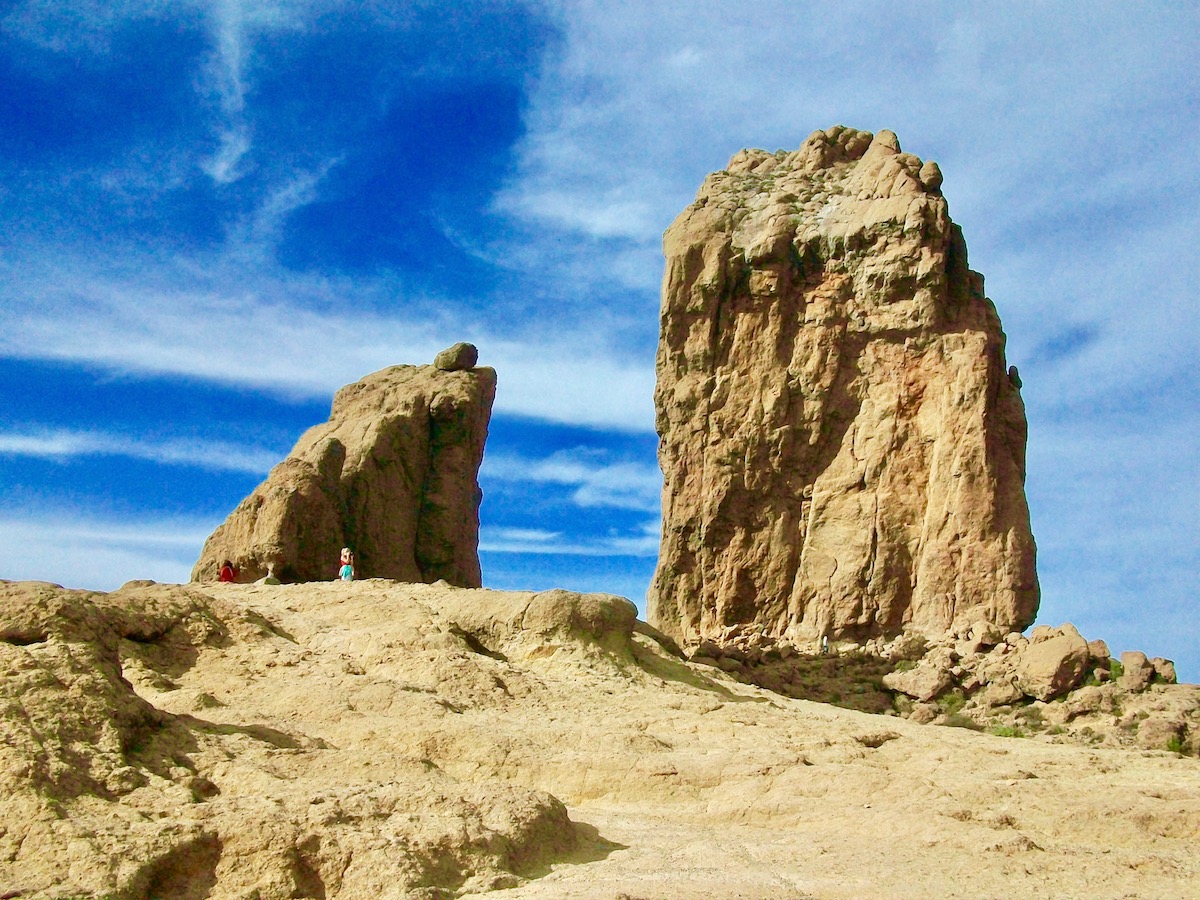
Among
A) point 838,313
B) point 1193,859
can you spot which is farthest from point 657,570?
point 1193,859

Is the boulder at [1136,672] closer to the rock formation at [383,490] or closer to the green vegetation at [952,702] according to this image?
the green vegetation at [952,702]

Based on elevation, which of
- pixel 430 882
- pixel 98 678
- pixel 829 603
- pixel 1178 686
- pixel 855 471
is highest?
pixel 855 471

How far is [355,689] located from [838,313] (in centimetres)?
2298

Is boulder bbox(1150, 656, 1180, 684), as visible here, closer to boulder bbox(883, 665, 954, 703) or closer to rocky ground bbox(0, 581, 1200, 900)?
boulder bbox(883, 665, 954, 703)

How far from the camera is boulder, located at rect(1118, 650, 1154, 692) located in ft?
79.0

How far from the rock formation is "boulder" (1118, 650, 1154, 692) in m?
15.6

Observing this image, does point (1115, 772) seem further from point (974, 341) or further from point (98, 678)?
point (974, 341)

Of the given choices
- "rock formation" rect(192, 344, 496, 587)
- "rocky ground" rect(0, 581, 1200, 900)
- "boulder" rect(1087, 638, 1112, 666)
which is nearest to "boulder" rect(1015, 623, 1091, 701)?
"boulder" rect(1087, 638, 1112, 666)

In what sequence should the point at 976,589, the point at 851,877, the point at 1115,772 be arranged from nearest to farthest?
the point at 851,877
the point at 1115,772
the point at 976,589

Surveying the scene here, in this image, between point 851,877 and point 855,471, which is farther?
point 855,471

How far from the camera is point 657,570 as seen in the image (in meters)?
35.2

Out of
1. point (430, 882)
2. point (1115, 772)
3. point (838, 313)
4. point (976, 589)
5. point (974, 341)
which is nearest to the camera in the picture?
point (430, 882)

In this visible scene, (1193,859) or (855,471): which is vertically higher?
(855,471)

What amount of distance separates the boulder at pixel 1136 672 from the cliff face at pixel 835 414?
370 centimetres
